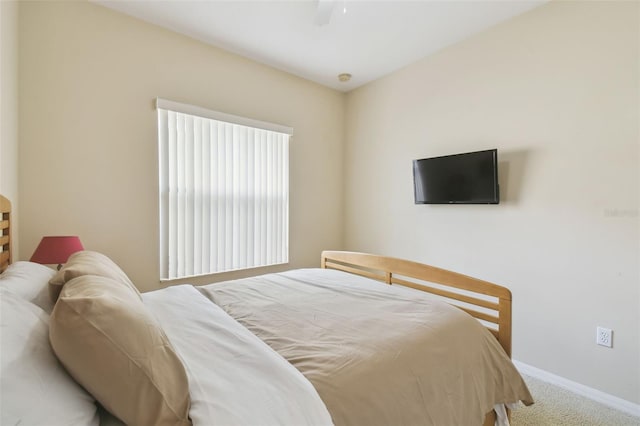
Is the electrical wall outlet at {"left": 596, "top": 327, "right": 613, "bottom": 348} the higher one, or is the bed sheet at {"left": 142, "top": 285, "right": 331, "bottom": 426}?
the bed sheet at {"left": 142, "top": 285, "right": 331, "bottom": 426}

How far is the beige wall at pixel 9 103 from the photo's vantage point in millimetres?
1570

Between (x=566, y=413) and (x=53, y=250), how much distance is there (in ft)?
10.7

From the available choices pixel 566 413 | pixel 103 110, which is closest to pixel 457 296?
pixel 566 413

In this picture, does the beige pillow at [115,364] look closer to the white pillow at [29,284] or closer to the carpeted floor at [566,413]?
the white pillow at [29,284]

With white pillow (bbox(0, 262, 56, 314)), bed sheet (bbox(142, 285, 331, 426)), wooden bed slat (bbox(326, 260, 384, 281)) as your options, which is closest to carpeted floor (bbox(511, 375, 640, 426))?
wooden bed slat (bbox(326, 260, 384, 281))

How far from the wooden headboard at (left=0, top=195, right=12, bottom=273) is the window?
905 mm

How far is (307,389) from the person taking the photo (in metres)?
0.80

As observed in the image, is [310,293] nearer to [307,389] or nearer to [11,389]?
[307,389]

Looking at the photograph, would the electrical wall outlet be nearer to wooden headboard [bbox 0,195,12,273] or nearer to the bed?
the bed

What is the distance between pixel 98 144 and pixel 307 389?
2331mm

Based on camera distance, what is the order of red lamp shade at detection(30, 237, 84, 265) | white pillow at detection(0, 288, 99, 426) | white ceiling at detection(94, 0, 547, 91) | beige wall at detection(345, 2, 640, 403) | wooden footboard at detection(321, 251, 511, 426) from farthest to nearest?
white ceiling at detection(94, 0, 547, 91) < beige wall at detection(345, 2, 640, 403) < red lamp shade at detection(30, 237, 84, 265) < wooden footboard at detection(321, 251, 511, 426) < white pillow at detection(0, 288, 99, 426)

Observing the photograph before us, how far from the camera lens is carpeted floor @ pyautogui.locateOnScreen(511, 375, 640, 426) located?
1.67m

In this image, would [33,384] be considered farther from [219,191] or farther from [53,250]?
[219,191]

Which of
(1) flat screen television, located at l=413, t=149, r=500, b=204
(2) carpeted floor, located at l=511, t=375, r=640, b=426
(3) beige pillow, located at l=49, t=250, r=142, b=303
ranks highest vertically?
(1) flat screen television, located at l=413, t=149, r=500, b=204
